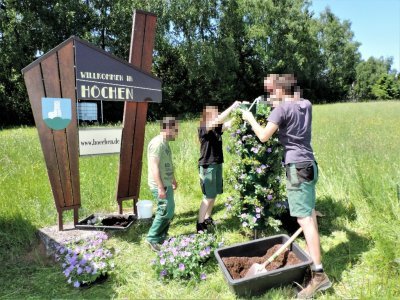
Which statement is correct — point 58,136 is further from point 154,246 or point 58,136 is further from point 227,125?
point 227,125

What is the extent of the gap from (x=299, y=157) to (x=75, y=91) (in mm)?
2651

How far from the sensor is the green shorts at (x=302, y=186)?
3084 mm

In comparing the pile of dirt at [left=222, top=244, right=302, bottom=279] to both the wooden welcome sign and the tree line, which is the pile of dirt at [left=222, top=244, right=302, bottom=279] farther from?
the tree line

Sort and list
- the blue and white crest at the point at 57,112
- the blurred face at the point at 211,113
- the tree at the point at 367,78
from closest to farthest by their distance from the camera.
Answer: the blue and white crest at the point at 57,112
the blurred face at the point at 211,113
the tree at the point at 367,78

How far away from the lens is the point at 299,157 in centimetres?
310

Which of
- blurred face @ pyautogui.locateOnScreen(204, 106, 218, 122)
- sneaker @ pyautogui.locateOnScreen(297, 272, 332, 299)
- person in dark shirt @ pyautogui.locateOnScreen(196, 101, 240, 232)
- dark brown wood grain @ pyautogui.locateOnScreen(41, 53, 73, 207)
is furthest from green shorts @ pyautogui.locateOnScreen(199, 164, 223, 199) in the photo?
dark brown wood grain @ pyautogui.locateOnScreen(41, 53, 73, 207)

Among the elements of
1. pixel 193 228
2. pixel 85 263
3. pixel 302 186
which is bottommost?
pixel 193 228

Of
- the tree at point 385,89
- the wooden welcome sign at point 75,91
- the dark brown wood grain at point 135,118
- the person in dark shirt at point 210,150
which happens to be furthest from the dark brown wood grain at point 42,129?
the tree at point 385,89

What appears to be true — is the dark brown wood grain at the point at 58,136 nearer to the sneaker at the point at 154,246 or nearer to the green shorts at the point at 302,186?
the sneaker at the point at 154,246

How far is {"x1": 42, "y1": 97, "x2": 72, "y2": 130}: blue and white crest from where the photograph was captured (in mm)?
3947

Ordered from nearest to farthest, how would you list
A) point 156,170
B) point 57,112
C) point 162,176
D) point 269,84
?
1. point 269,84
2. point 156,170
3. point 162,176
4. point 57,112

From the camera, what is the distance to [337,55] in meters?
50.5

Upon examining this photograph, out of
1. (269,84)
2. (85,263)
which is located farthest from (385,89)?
(85,263)

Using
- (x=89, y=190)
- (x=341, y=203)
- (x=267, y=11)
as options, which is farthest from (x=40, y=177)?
(x=267, y=11)
